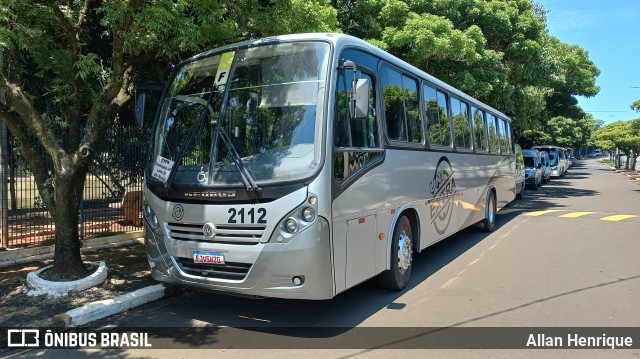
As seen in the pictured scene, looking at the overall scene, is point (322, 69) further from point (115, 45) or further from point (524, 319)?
point (524, 319)

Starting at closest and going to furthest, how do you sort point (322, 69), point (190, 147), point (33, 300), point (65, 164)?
1. point (322, 69)
2. point (190, 147)
3. point (33, 300)
4. point (65, 164)

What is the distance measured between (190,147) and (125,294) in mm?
2176

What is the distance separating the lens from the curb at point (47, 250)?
7.67m

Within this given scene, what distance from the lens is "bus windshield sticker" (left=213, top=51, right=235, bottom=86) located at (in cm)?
542

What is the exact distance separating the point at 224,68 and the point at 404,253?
336cm

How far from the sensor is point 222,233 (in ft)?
15.8

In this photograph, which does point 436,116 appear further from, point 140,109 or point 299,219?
point 140,109

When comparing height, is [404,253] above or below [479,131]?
below

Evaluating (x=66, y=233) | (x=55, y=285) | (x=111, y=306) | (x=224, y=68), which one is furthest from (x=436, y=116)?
(x=55, y=285)

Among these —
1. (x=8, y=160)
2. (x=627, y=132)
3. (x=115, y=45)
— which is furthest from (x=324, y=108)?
(x=627, y=132)

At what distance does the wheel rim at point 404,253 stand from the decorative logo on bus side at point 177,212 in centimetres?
290

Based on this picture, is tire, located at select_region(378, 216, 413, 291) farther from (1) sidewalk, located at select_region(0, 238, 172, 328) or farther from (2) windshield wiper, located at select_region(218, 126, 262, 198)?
(1) sidewalk, located at select_region(0, 238, 172, 328)

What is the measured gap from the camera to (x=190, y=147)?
532 cm

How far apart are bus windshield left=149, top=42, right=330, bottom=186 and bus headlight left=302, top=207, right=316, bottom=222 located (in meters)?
0.33
